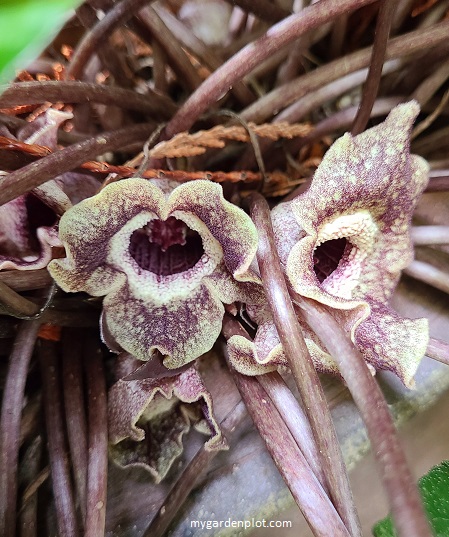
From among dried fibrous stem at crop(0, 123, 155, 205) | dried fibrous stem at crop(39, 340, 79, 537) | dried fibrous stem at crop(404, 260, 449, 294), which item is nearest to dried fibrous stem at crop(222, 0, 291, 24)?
dried fibrous stem at crop(0, 123, 155, 205)

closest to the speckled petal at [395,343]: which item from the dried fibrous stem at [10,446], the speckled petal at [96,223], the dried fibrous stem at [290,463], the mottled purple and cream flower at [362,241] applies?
the mottled purple and cream flower at [362,241]

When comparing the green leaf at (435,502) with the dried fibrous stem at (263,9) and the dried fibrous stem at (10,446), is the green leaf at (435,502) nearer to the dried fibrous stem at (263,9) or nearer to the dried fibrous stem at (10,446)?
the dried fibrous stem at (10,446)

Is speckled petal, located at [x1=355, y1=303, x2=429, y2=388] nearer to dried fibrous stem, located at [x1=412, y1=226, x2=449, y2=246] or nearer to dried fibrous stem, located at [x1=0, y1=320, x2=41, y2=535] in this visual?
dried fibrous stem, located at [x1=412, y1=226, x2=449, y2=246]

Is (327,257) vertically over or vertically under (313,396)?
over

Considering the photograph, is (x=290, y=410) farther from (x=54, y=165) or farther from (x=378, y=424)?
(x=54, y=165)

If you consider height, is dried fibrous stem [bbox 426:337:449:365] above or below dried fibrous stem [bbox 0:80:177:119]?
below

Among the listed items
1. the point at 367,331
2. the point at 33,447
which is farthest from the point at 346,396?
the point at 33,447

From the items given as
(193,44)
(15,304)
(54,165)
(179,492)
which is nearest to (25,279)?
(15,304)
